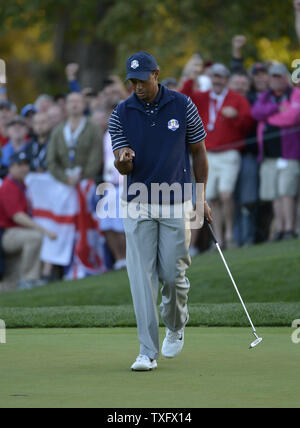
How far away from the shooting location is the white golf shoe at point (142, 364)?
7.45 m

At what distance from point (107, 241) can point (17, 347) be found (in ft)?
24.3

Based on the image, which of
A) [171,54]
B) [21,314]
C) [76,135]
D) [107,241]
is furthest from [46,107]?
[171,54]

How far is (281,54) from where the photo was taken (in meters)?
32.7

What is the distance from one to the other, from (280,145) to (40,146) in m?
3.84

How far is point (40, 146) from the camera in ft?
56.1

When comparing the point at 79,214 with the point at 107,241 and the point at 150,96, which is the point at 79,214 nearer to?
the point at 107,241

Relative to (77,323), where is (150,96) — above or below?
above

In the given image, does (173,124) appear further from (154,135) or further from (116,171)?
(116,171)

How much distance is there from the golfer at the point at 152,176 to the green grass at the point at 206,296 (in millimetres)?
2494

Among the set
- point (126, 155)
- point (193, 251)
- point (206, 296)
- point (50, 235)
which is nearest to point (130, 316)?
point (206, 296)

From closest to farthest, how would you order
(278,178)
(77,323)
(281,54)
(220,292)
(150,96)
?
(150,96) → (77,323) → (220,292) → (278,178) → (281,54)

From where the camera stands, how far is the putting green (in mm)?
6043

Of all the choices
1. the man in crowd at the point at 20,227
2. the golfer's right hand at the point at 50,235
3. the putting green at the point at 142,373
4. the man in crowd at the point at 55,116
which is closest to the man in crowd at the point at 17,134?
the man in crowd at the point at 55,116
